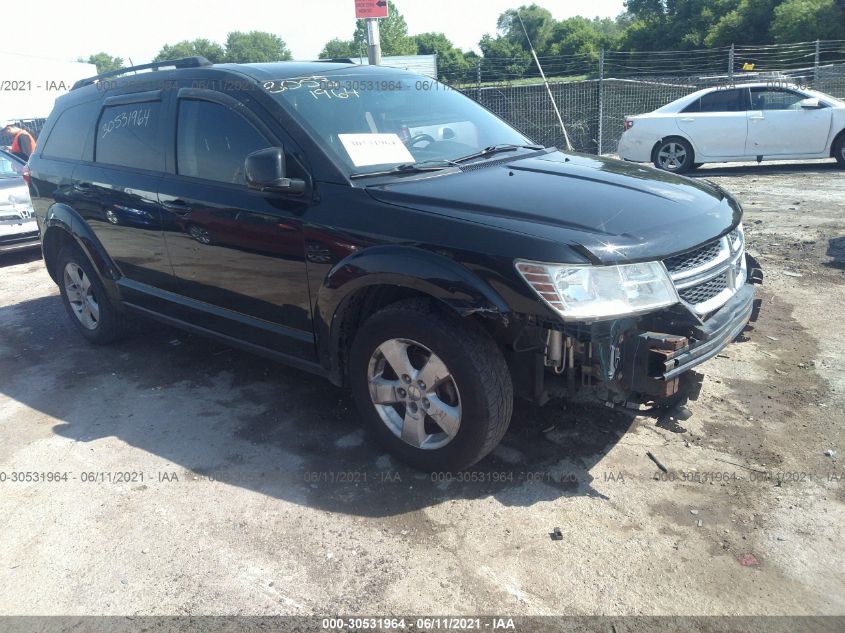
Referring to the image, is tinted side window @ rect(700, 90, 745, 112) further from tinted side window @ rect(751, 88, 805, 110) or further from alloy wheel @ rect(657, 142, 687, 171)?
alloy wheel @ rect(657, 142, 687, 171)

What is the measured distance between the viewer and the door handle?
397 cm

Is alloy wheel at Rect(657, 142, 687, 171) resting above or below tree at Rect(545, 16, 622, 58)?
below

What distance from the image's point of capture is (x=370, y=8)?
912cm

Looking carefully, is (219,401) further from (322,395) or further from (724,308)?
(724,308)

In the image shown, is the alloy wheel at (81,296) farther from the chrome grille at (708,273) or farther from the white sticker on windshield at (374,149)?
the chrome grille at (708,273)

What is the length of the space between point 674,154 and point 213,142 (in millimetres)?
10369

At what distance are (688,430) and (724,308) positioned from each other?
0.78m

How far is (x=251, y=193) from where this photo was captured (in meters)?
3.62

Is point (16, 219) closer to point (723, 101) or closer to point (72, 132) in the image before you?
point (72, 132)

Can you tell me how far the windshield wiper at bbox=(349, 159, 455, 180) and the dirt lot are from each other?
1389 mm

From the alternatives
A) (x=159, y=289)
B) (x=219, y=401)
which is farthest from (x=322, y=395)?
(x=159, y=289)

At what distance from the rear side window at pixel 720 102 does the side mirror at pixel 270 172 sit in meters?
10.8

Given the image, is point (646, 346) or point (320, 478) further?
point (320, 478)

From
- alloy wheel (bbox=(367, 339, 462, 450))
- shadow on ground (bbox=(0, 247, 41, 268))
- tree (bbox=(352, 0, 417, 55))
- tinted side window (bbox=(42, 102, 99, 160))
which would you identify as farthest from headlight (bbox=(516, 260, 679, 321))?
tree (bbox=(352, 0, 417, 55))
